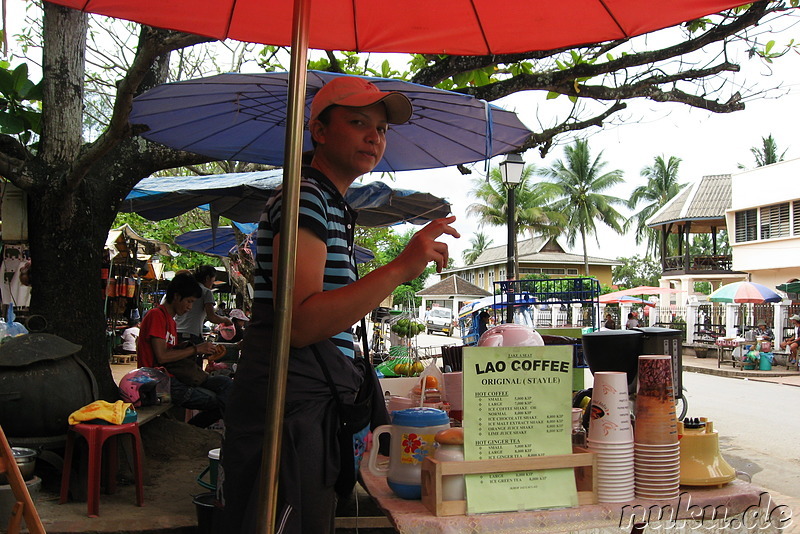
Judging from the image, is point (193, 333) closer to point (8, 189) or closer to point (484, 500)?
point (8, 189)

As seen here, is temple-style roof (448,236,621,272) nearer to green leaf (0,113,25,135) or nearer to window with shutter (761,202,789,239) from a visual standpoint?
window with shutter (761,202,789,239)

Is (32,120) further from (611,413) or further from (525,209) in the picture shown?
(525,209)

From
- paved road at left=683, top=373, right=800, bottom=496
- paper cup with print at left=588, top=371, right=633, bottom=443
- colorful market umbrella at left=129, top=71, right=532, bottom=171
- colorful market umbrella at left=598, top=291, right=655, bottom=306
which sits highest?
colorful market umbrella at left=598, top=291, right=655, bottom=306

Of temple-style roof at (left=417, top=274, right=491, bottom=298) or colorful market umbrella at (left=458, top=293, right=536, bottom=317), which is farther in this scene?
temple-style roof at (left=417, top=274, right=491, bottom=298)

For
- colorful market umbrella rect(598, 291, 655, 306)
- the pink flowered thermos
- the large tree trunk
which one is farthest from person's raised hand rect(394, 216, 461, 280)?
colorful market umbrella rect(598, 291, 655, 306)

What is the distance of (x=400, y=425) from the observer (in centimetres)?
186

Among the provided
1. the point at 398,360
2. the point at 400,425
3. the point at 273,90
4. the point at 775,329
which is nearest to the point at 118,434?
the point at 398,360

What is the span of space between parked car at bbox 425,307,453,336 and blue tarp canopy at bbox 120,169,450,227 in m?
35.4

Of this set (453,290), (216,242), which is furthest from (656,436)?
(453,290)

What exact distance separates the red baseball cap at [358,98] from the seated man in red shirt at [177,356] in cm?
444

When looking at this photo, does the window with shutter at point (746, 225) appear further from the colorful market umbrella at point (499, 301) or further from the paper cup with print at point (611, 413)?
the paper cup with print at point (611, 413)

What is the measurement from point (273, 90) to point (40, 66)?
2927 millimetres

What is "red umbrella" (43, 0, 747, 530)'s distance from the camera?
2.05m

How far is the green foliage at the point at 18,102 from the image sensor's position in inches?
195
